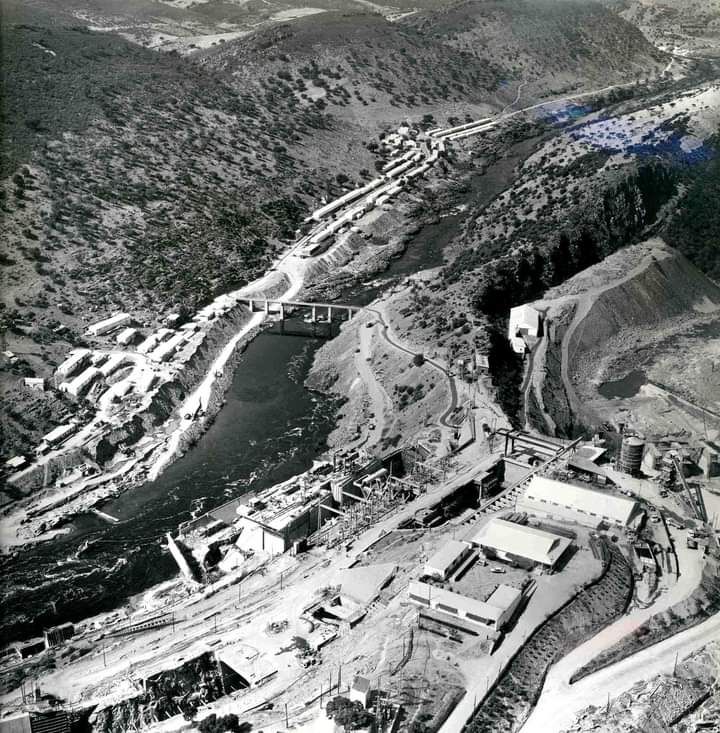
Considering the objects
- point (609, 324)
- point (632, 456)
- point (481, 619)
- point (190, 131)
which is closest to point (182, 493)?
point (481, 619)

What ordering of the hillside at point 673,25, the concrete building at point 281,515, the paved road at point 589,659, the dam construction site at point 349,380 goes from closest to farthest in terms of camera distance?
the paved road at point 589,659
the dam construction site at point 349,380
the concrete building at point 281,515
the hillside at point 673,25

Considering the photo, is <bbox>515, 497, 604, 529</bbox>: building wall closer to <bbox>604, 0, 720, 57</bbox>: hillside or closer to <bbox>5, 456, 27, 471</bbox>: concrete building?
<bbox>5, 456, 27, 471</bbox>: concrete building

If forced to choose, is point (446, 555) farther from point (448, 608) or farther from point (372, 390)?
point (372, 390)

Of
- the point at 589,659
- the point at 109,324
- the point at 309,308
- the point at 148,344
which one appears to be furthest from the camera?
the point at 309,308

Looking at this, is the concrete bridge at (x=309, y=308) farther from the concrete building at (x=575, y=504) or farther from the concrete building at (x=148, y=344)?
the concrete building at (x=575, y=504)

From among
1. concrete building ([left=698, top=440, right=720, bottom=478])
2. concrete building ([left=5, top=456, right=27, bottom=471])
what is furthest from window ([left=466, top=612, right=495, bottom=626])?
concrete building ([left=5, top=456, right=27, bottom=471])

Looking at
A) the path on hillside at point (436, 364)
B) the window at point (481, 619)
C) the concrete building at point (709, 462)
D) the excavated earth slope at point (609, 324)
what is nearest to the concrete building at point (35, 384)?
the path on hillside at point (436, 364)

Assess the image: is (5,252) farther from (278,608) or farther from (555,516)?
(555,516)
